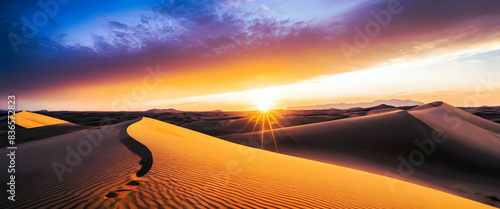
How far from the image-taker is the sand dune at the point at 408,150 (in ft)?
34.7

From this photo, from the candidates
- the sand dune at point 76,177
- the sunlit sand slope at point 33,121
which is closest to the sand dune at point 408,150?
the sand dune at point 76,177

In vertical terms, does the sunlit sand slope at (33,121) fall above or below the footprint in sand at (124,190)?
below

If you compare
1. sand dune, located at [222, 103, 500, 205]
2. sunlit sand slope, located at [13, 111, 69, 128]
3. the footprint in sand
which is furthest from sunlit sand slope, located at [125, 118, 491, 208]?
sunlit sand slope, located at [13, 111, 69, 128]

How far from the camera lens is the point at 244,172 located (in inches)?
253

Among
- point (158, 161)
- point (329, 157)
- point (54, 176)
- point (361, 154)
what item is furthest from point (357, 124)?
point (54, 176)

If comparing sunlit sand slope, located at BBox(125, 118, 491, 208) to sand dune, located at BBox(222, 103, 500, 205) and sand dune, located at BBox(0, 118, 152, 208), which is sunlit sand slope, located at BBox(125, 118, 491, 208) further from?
sand dune, located at BBox(222, 103, 500, 205)

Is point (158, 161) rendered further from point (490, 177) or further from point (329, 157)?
point (490, 177)

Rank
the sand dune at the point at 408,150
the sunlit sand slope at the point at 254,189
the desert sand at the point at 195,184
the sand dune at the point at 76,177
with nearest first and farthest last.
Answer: the sand dune at the point at 76,177 → the desert sand at the point at 195,184 → the sunlit sand slope at the point at 254,189 → the sand dune at the point at 408,150

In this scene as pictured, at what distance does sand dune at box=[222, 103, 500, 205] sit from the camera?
34.7 ft

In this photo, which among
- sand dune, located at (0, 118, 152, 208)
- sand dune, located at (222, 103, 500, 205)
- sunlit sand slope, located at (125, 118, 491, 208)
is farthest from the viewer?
sand dune, located at (222, 103, 500, 205)

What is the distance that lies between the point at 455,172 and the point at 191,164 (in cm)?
1424

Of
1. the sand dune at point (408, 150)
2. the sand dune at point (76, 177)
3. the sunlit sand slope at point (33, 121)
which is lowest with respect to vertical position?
the sand dune at point (408, 150)

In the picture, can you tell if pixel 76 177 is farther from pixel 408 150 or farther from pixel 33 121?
pixel 33 121

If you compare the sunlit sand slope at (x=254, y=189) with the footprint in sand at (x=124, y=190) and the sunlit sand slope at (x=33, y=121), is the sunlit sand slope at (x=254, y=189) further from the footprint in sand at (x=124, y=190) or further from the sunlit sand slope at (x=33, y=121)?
the sunlit sand slope at (x=33, y=121)
